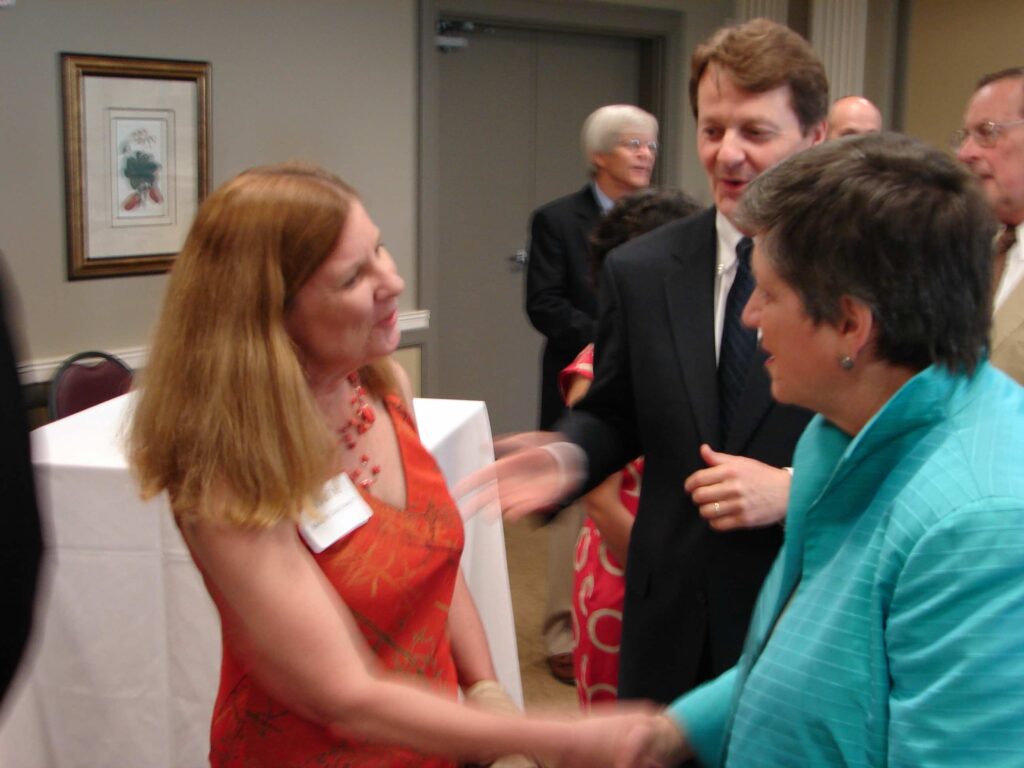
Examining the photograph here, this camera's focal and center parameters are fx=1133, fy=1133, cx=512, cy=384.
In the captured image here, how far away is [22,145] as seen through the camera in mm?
4156

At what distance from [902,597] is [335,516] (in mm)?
750

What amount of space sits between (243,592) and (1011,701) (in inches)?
34.1

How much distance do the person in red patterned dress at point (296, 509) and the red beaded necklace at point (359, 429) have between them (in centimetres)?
2

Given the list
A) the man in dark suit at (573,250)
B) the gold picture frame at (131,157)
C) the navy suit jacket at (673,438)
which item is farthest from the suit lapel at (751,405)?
the gold picture frame at (131,157)

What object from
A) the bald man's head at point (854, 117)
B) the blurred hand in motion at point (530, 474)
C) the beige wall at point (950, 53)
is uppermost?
the beige wall at point (950, 53)

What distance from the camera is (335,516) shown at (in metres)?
1.49

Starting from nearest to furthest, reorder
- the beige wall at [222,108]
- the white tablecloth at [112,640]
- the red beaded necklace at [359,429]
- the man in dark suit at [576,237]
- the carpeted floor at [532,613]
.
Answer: the red beaded necklace at [359,429]
the white tablecloth at [112,640]
the carpeted floor at [532,613]
the beige wall at [222,108]
the man in dark suit at [576,237]

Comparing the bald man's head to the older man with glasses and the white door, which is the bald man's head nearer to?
the older man with glasses

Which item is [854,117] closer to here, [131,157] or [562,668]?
[562,668]

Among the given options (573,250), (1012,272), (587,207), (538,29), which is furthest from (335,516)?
(538,29)

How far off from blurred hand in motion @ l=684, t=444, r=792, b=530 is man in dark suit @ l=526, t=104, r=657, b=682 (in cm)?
254

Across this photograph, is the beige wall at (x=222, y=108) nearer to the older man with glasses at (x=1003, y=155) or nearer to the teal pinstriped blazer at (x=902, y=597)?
the older man with glasses at (x=1003, y=155)

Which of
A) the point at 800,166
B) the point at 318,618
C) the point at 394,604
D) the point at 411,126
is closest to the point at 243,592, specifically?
the point at 318,618

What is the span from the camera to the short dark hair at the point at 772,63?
1.84 metres
